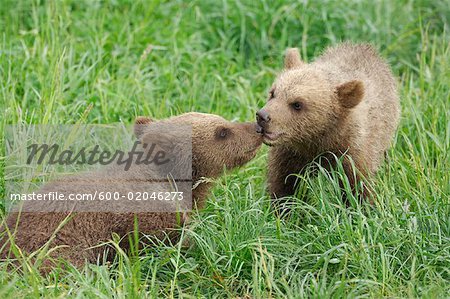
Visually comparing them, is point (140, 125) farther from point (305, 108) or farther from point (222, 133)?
point (305, 108)

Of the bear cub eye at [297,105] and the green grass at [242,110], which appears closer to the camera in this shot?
the green grass at [242,110]

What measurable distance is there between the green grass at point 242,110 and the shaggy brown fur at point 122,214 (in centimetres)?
17

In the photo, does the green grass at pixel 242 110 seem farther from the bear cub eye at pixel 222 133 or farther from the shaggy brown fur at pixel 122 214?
the bear cub eye at pixel 222 133

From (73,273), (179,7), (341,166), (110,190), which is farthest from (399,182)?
(179,7)

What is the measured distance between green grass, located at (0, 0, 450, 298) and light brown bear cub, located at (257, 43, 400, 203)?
0.24m

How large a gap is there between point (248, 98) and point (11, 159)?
2.71 meters

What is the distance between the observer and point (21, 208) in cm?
578

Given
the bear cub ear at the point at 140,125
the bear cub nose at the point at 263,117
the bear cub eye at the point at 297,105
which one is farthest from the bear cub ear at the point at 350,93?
the bear cub ear at the point at 140,125

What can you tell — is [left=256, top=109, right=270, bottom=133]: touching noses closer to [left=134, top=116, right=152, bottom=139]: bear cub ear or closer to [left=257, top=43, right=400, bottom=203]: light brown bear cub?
[left=257, top=43, right=400, bottom=203]: light brown bear cub

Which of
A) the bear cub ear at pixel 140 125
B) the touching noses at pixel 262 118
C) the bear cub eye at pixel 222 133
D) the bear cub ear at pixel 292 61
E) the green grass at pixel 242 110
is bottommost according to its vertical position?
the green grass at pixel 242 110

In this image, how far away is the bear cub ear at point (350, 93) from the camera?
6.57m

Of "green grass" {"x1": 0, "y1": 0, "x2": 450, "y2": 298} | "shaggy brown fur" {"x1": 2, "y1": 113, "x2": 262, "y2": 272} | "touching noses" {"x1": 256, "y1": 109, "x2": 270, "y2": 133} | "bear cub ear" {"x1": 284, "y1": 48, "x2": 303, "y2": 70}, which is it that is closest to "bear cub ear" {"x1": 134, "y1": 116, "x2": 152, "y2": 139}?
"shaggy brown fur" {"x1": 2, "y1": 113, "x2": 262, "y2": 272}

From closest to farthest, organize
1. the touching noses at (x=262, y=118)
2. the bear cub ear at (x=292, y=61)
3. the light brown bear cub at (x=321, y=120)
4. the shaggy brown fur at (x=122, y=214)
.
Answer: the shaggy brown fur at (x=122, y=214), the touching noses at (x=262, y=118), the light brown bear cub at (x=321, y=120), the bear cub ear at (x=292, y=61)

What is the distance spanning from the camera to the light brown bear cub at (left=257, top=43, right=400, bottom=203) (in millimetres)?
6551
